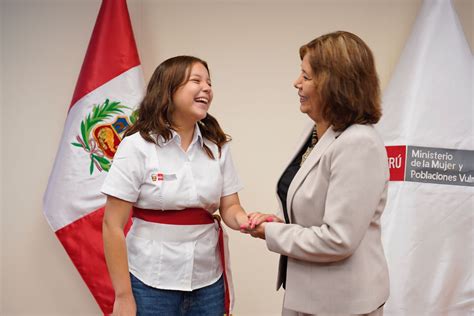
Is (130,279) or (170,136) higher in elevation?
(170,136)

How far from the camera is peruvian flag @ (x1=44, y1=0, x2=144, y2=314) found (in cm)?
238

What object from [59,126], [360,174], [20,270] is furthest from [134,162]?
[20,270]

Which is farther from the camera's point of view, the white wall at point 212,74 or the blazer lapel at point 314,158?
the white wall at point 212,74

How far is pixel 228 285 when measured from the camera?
1.65 m

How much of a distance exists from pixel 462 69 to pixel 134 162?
1.68 m

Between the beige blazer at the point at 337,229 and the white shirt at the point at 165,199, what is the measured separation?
289 millimetres

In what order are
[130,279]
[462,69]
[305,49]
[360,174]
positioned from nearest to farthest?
[360,174] → [305,49] → [130,279] → [462,69]

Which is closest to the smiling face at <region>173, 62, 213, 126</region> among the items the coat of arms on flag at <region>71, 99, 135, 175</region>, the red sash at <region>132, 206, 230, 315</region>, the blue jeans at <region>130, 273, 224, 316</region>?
the red sash at <region>132, 206, 230, 315</region>

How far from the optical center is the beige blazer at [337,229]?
1191 millimetres

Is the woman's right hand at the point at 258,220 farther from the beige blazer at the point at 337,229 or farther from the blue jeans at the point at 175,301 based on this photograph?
the blue jeans at the point at 175,301

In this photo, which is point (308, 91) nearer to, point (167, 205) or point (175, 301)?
point (167, 205)

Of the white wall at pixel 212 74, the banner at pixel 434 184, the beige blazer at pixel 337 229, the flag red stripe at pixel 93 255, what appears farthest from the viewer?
the white wall at pixel 212 74

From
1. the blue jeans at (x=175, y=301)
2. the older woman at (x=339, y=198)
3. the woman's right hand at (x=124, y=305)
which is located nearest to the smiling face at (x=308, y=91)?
the older woman at (x=339, y=198)

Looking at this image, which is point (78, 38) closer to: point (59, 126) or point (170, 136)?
point (59, 126)
